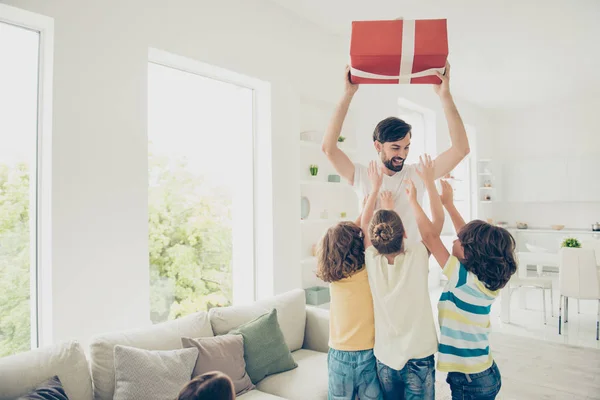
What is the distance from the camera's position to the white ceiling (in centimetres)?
418

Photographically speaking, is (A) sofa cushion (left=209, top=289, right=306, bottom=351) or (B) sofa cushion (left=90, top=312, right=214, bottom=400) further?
(A) sofa cushion (left=209, top=289, right=306, bottom=351)

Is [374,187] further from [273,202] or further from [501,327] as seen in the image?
[501,327]

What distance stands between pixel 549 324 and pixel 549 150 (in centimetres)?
535

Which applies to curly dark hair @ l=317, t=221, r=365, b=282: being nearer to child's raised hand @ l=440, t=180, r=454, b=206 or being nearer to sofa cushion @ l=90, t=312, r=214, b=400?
child's raised hand @ l=440, t=180, r=454, b=206

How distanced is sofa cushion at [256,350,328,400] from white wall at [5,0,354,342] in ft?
3.37

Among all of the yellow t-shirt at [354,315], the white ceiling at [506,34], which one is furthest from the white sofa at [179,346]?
the white ceiling at [506,34]

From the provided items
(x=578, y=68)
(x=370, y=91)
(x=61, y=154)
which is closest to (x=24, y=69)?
(x=61, y=154)

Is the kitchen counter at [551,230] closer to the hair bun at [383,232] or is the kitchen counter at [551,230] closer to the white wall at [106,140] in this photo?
the white wall at [106,140]

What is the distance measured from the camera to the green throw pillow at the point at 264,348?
8.27ft

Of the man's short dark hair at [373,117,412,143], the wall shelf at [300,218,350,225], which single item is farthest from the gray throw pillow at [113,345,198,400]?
the wall shelf at [300,218,350,225]

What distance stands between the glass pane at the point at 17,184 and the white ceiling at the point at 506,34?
2206mm

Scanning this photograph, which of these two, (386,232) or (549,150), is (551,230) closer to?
(549,150)

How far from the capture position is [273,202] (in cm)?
399

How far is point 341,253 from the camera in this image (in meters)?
1.82
